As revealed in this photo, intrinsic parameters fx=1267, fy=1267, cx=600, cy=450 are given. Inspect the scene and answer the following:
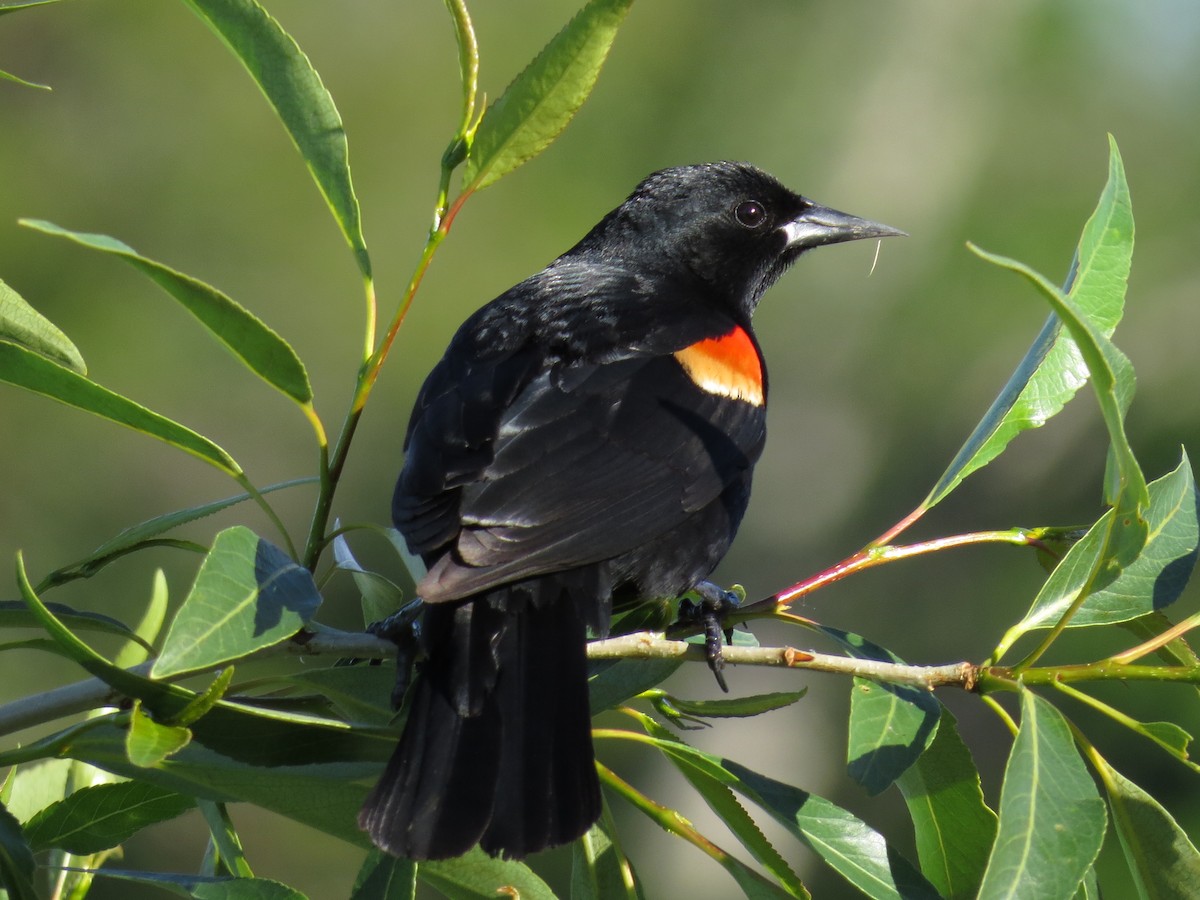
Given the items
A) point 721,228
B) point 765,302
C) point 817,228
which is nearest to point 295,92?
point 721,228

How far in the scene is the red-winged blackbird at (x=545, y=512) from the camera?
129 centimetres

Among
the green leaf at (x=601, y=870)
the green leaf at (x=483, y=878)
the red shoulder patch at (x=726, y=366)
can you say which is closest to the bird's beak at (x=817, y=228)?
the red shoulder patch at (x=726, y=366)

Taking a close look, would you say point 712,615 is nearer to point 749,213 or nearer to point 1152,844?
point 1152,844

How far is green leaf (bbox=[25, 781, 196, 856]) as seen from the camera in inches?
52.9

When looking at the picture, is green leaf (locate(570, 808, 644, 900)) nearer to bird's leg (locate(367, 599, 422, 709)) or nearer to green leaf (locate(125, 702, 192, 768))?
bird's leg (locate(367, 599, 422, 709))

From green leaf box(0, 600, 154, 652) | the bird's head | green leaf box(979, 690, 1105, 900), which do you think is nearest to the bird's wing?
green leaf box(0, 600, 154, 652)

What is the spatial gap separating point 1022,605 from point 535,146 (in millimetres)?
4432

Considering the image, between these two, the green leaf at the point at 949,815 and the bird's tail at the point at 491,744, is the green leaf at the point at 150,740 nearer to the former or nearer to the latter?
the bird's tail at the point at 491,744

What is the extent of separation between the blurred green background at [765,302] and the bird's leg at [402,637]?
3361 mm

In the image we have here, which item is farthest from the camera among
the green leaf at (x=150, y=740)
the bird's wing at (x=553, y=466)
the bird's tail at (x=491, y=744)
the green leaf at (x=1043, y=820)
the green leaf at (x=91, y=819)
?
the bird's wing at (x=553, y=466)

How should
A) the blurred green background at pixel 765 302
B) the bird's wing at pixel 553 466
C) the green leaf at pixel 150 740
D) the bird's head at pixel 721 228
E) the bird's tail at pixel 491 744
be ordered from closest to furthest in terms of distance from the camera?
the green leaf at pixel 150 740, the bird's tail at pixel 491 744, the bird's wing at pixel 553 466, the bird's head at pixel 721 228, the blurred green background at pixel 765 302

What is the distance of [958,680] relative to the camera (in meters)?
1.24

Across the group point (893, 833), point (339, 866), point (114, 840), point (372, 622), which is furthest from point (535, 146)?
point (339, 866)

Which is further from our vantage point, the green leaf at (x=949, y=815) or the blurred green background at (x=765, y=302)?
the blurred green background at (x=765, y=302)
